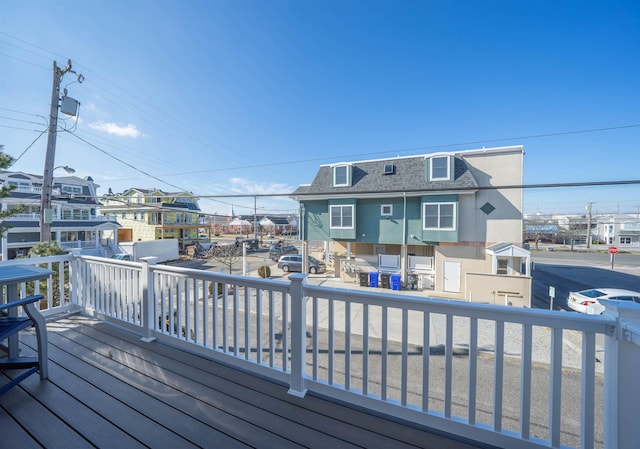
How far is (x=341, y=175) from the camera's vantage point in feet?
35.7

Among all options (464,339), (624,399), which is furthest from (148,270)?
(464,339)

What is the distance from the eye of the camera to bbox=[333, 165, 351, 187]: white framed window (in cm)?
1077

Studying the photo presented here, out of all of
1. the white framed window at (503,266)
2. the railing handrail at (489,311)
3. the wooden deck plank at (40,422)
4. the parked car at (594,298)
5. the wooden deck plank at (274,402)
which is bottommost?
the parked car at (594,298)

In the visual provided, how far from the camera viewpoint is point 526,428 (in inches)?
44.2

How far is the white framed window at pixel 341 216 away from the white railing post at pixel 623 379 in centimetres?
967

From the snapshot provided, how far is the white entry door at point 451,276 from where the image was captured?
963 centimetres

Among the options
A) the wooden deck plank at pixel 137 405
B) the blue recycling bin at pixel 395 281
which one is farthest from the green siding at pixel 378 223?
the wooden deck plank at pixel 137 405

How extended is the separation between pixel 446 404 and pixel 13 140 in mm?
8165

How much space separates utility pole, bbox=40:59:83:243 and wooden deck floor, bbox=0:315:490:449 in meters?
4.26

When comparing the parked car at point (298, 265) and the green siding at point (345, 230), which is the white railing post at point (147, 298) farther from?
the parked car at point (298, 265)

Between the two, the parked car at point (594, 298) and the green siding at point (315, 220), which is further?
the green siding at point (315, 220)

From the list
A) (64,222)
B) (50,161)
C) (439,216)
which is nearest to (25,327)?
(50,161)

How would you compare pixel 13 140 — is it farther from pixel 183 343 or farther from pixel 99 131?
pixel 183 343

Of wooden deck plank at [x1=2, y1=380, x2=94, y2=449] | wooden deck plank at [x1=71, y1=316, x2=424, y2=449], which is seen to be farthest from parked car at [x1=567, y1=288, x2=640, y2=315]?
wooden deck plank at [x1=2, y1=380, x2=94, y2=449]
